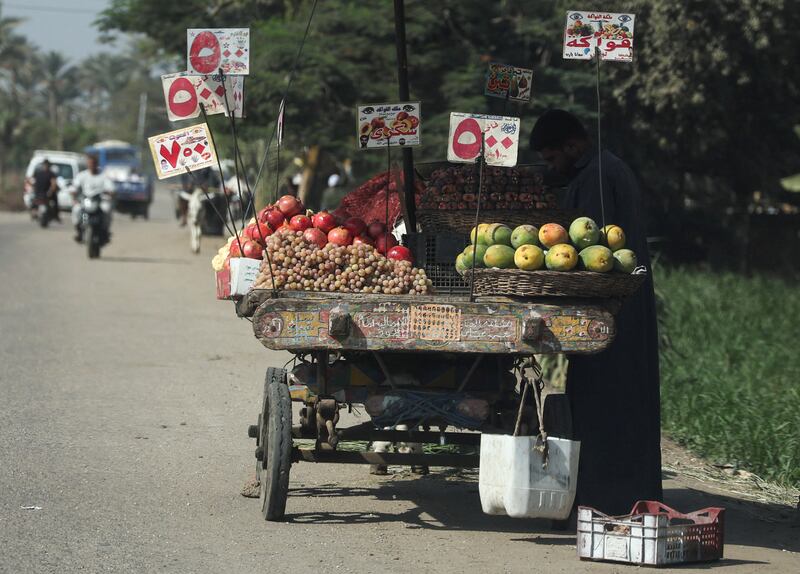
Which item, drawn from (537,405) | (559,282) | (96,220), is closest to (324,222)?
(559,282)

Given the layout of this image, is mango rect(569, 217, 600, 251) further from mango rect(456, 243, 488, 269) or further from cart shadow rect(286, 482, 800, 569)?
cart shadow rect(286, 482, 800, 569)

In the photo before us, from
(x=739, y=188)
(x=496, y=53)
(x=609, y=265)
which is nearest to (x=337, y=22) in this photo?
(x=496, y=53)

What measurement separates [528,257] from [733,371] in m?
7.47

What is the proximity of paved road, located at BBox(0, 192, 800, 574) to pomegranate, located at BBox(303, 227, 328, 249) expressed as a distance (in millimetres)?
1339

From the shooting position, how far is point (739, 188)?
26.2m

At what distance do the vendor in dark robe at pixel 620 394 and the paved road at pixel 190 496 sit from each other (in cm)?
42

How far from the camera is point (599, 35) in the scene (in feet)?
21.4

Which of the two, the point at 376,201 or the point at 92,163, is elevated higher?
the point at 92,163

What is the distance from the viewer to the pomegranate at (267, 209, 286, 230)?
21.7 feet

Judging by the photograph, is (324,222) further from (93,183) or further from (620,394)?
(93,183)

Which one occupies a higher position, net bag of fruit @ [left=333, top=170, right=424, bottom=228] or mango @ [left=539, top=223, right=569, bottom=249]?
net bag of fruit @ [left=333, top=170, right=424, bottom=228]

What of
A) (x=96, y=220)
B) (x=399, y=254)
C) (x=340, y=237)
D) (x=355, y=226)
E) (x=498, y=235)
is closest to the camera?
(x=498, y=235)

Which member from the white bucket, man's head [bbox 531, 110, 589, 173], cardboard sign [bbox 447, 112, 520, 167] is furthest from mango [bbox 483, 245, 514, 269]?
man's head [bbox 531, 110, 589, 173]

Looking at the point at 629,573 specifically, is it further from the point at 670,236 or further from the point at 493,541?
the point at 670,236
